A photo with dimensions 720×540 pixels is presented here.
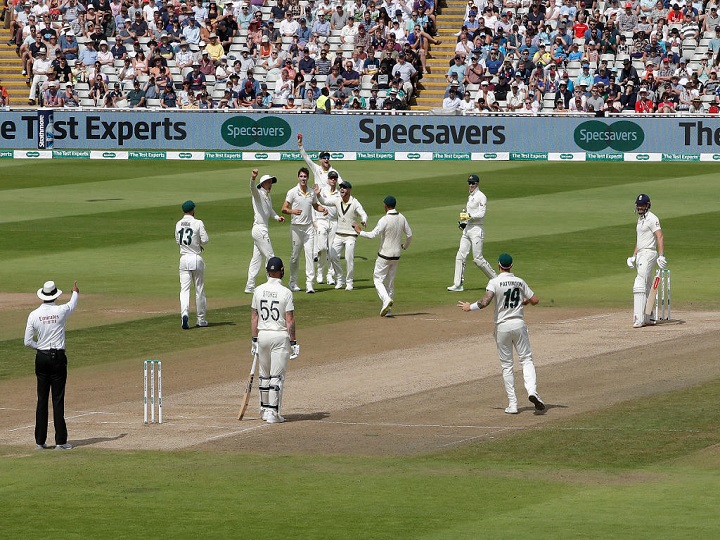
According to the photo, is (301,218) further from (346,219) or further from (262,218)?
(262,218)

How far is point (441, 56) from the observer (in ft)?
185

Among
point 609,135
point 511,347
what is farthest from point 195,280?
point 609,135

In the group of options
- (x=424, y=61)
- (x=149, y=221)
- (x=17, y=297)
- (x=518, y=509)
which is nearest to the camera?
(x=518, y=509)

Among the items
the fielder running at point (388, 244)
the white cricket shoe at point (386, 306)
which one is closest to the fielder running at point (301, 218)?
the fielder running at point (388, 244)

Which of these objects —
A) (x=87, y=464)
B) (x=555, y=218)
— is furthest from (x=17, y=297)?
(x=555, y=218)

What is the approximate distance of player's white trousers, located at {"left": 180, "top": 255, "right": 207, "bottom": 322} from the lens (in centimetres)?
2389

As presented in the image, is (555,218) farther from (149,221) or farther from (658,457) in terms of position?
(658,457)

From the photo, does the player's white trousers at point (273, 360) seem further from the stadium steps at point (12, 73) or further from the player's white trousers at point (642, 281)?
the stadium steps at point (12, 73)

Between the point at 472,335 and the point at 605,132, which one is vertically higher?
the point at 605,132

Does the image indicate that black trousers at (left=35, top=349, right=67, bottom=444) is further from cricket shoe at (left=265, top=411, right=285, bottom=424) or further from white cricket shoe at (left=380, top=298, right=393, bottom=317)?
white cricket shoe at (left=380, top=298, right=393, bottom=317)

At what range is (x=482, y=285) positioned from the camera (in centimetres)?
2855

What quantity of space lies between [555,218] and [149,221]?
10121mm

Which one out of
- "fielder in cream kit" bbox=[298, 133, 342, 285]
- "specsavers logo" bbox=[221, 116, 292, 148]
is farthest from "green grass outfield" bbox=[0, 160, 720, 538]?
"specsavers logo" bbox=[221, 116, 292, 148]

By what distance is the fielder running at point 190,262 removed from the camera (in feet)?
78.4
